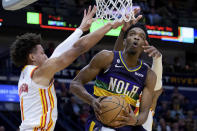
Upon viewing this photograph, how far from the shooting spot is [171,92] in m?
14.7

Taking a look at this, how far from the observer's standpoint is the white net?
457 centimetres

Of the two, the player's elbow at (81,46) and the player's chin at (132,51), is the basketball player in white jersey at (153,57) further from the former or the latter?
the player's elbow at (81,46)

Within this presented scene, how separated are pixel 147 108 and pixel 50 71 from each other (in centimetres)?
122

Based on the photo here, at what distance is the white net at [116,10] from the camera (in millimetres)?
4569


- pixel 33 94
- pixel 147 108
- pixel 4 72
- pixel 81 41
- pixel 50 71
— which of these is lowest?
pixel 4 72

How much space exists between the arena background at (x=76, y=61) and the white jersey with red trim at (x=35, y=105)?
18.5 ft

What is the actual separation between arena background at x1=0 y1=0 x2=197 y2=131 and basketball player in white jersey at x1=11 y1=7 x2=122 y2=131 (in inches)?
219

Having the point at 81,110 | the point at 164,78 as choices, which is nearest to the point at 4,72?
the point at 81,110

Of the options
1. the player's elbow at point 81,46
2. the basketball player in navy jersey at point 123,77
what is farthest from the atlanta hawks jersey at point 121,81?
the player's elbow at point 81,46

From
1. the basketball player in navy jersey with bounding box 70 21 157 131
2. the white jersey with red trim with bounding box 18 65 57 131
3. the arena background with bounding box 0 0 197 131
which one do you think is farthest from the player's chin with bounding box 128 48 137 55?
the arena background with bounding box 0 0 197 131

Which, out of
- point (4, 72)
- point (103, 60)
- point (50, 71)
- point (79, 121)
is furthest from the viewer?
point (4, 72)

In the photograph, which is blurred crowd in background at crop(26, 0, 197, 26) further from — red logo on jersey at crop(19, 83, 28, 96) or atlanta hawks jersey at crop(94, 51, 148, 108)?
red logo on jersey at crop(19, 83, 28, 96)

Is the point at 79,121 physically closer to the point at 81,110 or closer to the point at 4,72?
the point at 81,110

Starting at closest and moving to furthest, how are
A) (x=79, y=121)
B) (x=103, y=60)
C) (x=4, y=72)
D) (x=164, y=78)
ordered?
(x=103, y=60) < (x=79, y=121) < (x=4, y=72) < (x=164, y=78)
